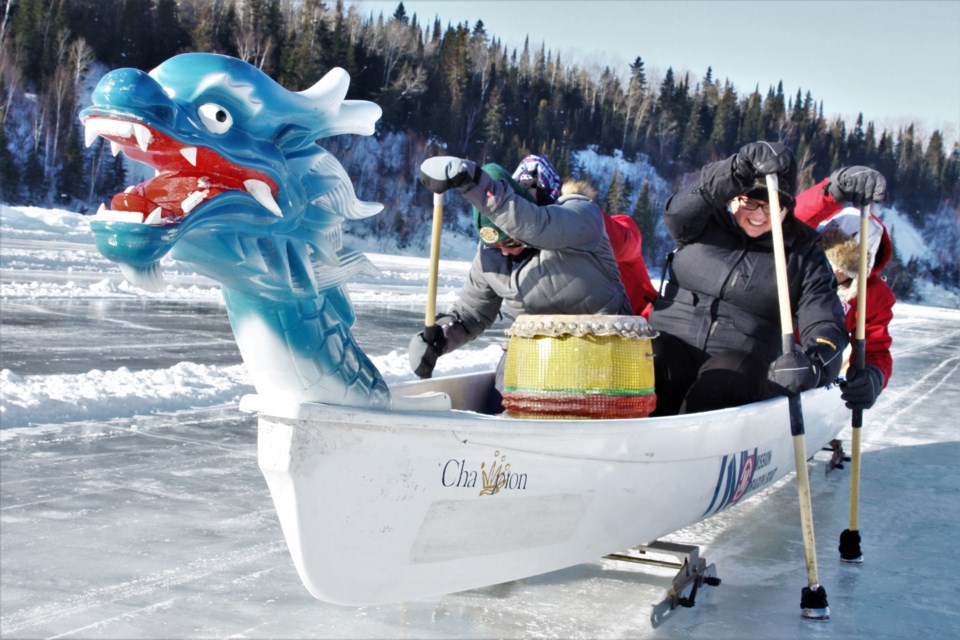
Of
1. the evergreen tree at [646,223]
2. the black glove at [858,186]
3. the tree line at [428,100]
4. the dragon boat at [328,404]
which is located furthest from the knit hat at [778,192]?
the evergreen tree at [646,223]

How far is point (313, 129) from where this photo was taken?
2.25 m

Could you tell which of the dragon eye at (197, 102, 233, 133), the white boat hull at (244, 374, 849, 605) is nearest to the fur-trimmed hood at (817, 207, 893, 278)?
the white boat hull at (244, 374, 849, 605)

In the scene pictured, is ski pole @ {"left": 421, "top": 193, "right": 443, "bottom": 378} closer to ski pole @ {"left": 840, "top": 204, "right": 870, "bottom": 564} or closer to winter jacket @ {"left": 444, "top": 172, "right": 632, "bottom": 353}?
winter jacket @ {"left": 444, "top": 172, "right": 632, "bottom": 353}

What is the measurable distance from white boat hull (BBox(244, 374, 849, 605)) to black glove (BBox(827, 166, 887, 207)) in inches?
50.9

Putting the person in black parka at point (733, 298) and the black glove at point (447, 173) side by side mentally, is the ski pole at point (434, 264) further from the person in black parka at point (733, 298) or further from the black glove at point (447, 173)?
the person in black parka at point (733, 298)

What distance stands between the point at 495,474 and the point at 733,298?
1773 mm

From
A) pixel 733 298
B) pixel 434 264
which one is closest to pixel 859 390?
pixel 733 298

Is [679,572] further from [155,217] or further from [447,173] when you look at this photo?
[155,217]

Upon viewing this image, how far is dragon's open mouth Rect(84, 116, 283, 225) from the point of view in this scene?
1.88 meters

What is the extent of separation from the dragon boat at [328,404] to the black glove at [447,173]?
473 millimetres

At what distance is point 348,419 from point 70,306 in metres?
9.82

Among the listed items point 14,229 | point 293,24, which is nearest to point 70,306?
point 14,229

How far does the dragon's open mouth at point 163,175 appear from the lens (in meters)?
1.88

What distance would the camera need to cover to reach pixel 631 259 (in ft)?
16.1
